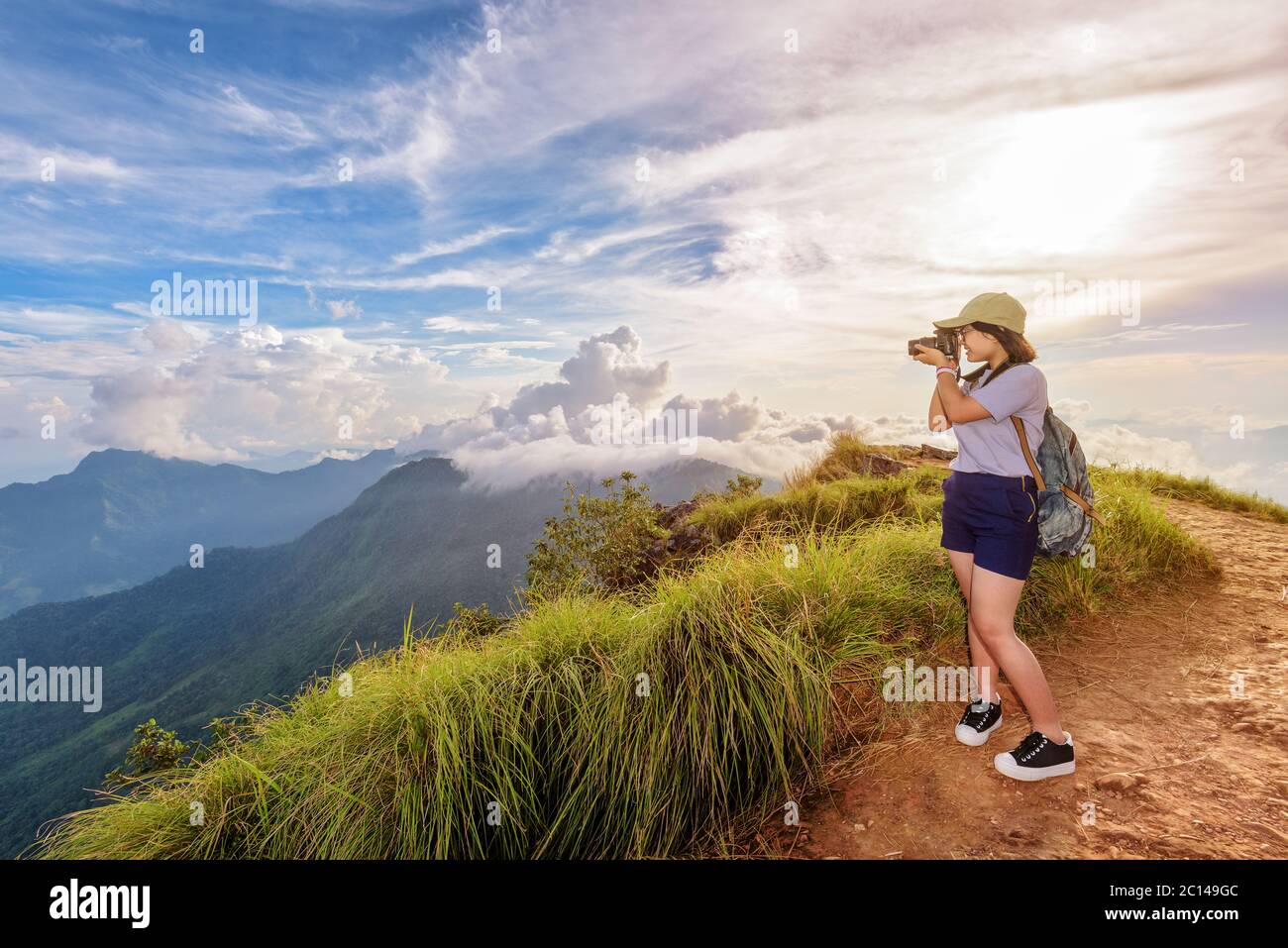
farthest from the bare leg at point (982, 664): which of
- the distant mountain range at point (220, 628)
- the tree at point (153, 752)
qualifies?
the distant mountain range at point (220, 628)

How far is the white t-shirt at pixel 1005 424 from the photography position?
3.64m

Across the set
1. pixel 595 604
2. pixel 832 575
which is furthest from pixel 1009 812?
pixel 595 604

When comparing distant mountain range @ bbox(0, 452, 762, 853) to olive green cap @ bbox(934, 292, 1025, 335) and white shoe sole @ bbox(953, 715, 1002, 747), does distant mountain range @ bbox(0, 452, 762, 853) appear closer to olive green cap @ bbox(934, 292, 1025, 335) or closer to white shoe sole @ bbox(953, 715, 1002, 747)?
white shoe sole @ bbox(953, 715, 1002, 747)

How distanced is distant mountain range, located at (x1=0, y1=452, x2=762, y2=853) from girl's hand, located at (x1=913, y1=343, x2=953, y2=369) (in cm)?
4654

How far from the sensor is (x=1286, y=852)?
3.33 metres

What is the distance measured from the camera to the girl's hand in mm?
3920

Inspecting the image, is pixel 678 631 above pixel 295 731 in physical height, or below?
above

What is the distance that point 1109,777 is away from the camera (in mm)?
3889

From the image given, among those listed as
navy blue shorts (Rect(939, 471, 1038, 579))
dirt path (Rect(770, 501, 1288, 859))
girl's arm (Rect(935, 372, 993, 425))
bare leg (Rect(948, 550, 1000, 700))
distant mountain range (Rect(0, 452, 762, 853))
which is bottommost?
distant mountain range (Rect(0, 452, 762, 853))

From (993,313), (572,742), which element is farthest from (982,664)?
(572,742)

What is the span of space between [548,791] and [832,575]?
9.11 ft

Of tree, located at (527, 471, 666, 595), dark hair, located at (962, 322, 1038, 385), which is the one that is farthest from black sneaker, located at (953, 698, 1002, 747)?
tree, located at (527, 471, 666, 595)

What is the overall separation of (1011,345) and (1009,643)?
65.8 inches
